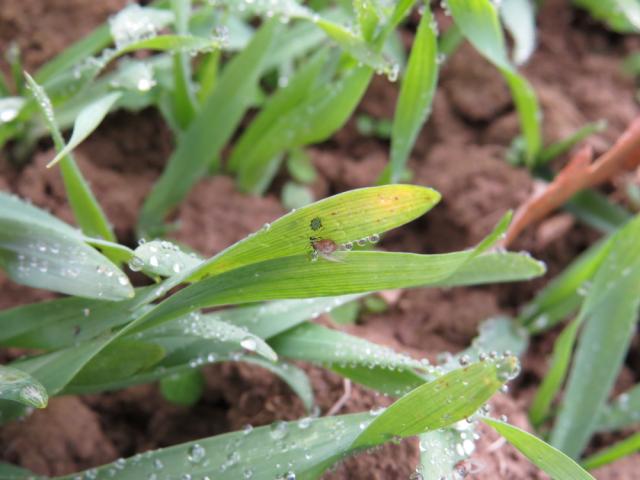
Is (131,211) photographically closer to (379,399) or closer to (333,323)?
(333,323)

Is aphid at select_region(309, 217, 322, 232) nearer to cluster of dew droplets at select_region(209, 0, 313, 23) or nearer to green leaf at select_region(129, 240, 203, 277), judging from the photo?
green leaf at select_region(129, 240, 203, 277)

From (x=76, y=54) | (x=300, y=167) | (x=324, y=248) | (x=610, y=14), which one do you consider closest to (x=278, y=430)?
(x=324, y=248)

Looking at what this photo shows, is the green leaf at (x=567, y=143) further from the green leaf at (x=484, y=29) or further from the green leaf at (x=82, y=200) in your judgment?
the green leaf at (x=82, y=200)

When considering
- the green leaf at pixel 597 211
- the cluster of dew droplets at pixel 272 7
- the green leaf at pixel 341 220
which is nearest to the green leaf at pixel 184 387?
A: the green leaf at pixel 341 220

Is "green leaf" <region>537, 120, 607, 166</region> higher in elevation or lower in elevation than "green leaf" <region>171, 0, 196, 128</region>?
lower

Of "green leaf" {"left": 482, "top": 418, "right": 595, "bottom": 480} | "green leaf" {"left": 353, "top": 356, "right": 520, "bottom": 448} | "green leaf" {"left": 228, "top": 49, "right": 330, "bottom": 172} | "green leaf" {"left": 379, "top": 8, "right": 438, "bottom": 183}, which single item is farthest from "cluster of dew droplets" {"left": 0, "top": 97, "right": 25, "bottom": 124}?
"green leaf" {"left": 482, "top": 418, "right": 595, "bottom": 480}
